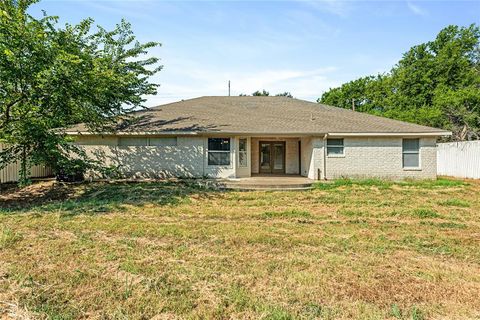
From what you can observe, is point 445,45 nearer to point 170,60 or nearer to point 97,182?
point 170,60

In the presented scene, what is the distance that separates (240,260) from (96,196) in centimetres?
766

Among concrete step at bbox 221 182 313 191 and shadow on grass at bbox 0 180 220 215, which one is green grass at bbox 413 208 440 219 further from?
shadow on grass at bbox 0 180 220 215

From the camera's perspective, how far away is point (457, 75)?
92.6ft

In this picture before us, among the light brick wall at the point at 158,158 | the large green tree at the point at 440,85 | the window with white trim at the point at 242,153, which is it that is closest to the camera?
the light brick wall at the point at 158,158

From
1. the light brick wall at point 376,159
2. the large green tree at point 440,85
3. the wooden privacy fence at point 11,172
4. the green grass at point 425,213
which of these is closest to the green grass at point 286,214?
the green grass at point 425,213

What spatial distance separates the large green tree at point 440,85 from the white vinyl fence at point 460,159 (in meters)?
6.00

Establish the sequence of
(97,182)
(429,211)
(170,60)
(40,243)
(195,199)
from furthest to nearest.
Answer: (170,60)
(97,182)
(195,199)
(429,211)
(40,243)

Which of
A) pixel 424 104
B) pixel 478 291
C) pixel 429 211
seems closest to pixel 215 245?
pixel 478 291

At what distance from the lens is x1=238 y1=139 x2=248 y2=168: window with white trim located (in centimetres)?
1409

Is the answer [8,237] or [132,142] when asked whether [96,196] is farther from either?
[8,237]

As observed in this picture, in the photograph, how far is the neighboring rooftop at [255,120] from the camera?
1340 centimetres

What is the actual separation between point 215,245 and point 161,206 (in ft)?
13.1

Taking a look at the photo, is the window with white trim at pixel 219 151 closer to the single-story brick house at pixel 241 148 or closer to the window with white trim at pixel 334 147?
the single-story brick house at pixel 241 148

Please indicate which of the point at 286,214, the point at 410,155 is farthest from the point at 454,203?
the point at 286,214
